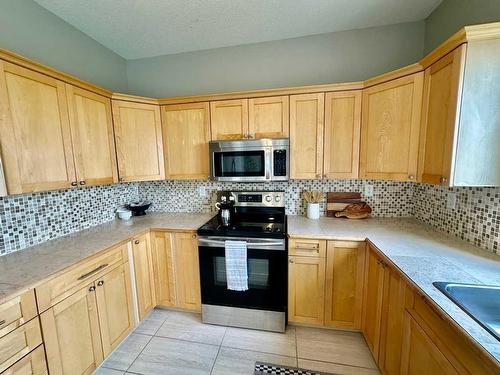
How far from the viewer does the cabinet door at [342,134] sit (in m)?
1.91

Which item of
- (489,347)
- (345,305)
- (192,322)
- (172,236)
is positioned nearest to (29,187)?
(172,236)

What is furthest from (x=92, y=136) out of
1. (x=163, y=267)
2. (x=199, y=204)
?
(x=163, y=267)

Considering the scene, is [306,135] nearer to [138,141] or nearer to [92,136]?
[138,141]

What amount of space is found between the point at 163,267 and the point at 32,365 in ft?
3.42

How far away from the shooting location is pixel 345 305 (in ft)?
5.92

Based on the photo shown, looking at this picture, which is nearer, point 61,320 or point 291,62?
point 61,320

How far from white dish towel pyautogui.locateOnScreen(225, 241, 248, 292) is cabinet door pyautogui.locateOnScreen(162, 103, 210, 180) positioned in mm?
816

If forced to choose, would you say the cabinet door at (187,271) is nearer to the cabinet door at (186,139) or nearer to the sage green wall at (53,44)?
the cabinet door at (186,139)

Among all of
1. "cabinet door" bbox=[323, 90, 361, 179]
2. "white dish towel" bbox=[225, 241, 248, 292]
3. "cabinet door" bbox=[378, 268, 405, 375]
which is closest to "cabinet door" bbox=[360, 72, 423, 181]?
"cabinet door" bbox=[323, 90, 361, 179]

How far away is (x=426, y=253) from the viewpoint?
136cm

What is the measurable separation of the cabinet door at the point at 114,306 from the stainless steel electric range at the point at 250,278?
0.63 m

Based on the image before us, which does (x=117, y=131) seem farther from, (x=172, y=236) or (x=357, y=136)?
(x=357, y=136)

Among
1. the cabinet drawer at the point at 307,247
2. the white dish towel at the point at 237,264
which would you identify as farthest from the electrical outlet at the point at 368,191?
the white dish towel at the point at 237,264

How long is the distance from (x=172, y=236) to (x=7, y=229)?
1.11 m
